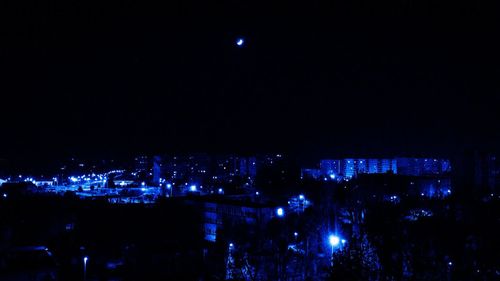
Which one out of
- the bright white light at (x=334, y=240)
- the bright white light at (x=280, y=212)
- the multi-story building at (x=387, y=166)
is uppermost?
the multi-story building at (x=387, y=166)

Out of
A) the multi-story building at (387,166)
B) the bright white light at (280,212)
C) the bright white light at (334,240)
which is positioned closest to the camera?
the bright white light at (334,240)

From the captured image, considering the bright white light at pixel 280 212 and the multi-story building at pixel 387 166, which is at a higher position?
the multi-story building at pixel 387 166

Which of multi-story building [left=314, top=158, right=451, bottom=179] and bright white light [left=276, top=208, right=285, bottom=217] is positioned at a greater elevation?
multi-story building [left=314, top=158, right=451, bottom=179]

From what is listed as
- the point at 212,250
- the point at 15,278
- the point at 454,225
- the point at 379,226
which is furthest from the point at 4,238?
the point at 454,225

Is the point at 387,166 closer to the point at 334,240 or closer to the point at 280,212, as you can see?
the point at 280,212

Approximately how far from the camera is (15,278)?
620 cm

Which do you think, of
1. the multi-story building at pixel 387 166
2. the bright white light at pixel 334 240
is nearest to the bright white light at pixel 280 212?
the bright white light at pixel 334 240

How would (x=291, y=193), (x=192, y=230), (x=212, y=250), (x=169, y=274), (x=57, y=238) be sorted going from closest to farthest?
1. (x=169, y=274)
2. (x=212, y=250)
3. (x=57, y=238)
4. (x=192, y=230)
5. (x=291, y=193)

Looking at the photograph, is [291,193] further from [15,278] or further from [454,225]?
[15,278]

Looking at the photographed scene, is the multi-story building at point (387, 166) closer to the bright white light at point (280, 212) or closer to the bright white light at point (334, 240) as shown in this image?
the bright white light at point (280, 212)

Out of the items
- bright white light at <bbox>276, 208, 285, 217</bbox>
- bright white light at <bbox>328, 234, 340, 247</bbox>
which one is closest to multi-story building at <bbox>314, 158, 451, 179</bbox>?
bright white light at <bbox>276, 208, 285, 217</bbox>

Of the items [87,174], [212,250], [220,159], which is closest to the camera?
[212,250]

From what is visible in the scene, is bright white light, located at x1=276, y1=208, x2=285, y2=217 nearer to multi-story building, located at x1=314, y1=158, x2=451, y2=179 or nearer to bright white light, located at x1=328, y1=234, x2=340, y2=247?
bright white light, located at x1=328, y1=234, x2=340, y2=247

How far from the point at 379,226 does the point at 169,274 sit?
4326mm
